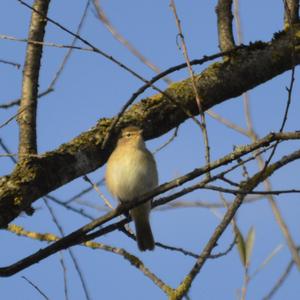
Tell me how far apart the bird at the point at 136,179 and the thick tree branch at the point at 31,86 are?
3.00ft

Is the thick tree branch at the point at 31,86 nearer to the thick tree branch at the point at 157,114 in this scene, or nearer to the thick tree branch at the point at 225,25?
the thick tree branch at the point at 157,114

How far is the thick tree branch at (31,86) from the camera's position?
4.55 m

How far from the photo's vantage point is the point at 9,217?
4117mm

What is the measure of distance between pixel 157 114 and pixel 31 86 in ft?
2.84

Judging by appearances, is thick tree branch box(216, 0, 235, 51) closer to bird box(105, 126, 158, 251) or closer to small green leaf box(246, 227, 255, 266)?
bird box(105, 126, 158, 251)

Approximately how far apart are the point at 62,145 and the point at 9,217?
0.63m

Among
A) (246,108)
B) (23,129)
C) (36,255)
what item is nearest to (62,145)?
(23,129)

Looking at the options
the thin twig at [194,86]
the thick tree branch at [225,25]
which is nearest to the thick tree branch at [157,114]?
the thick tree branch at [225,25]

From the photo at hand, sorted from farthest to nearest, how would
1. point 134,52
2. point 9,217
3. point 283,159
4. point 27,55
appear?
point 134,52 < point 27,55 < point 9,217 < point 283,159

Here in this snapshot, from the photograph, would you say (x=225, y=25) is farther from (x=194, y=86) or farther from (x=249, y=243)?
(x=194, y=86)

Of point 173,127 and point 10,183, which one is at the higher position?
point 173,127

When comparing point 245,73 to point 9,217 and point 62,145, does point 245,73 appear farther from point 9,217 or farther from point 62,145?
point 9,217

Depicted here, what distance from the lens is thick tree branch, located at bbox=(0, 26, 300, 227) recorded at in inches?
168

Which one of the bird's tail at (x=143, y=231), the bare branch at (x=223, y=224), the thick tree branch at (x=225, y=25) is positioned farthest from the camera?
the bird's tail at (x=143, y=231)
